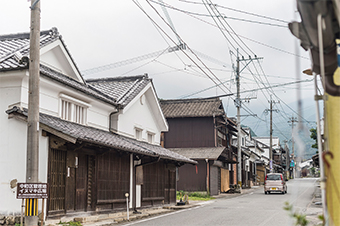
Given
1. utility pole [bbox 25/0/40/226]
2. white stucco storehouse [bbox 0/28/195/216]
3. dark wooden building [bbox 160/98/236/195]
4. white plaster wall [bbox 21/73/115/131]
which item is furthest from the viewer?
dark wooden building [bbox 160/98/236/195]

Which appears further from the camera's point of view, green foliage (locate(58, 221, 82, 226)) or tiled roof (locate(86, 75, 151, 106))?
tiled roof (locate(86, 75, 151, 106))

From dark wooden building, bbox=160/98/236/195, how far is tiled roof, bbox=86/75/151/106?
39.6 ft

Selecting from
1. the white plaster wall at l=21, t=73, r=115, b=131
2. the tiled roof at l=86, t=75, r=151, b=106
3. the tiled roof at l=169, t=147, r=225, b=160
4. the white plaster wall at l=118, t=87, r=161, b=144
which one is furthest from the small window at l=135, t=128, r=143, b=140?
the tiled roof at l=169, t=147, r=225, b=160

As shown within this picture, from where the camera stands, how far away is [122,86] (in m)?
22.7

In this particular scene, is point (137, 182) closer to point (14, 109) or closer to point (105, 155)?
point (105, 155)

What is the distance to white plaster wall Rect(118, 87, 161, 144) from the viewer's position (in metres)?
20.7

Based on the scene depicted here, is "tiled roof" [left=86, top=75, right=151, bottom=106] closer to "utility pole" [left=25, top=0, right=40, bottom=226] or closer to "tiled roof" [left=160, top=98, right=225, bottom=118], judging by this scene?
"utility pole" [left=25, top=0, right=40, bottom=226]

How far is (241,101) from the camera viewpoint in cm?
3662

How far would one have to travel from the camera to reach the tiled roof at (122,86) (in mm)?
20562

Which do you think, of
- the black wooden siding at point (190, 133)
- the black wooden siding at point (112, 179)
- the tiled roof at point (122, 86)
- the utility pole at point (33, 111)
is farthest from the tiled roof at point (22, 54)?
the black wooden siding at point (190, 133)

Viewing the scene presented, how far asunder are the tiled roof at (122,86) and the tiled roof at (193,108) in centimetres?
1382

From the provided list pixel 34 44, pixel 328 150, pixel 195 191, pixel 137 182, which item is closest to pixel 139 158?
pixel 137 182

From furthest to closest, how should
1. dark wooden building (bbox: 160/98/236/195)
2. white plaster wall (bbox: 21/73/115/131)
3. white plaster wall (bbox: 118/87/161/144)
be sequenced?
dark wooden building (bbox: 160/98/236/195), white plaster wall (bbox: 118/87/161/144), white plaster wall (bbox: 21/73/115/131)

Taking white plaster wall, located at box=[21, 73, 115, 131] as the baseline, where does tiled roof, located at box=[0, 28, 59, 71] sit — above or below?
above
